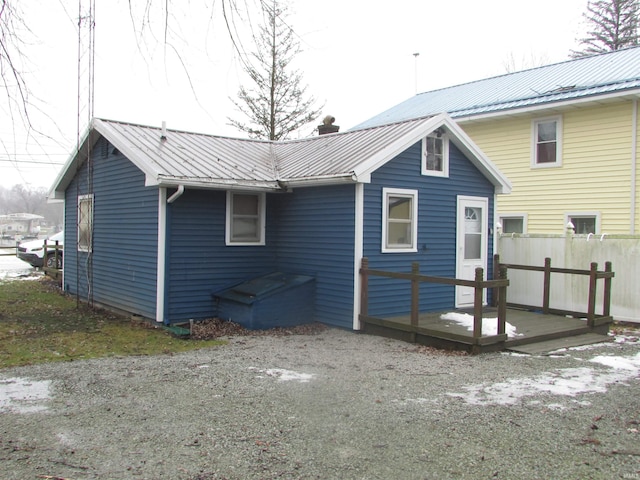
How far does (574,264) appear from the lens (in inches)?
468

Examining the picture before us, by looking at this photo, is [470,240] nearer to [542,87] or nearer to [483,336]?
[483,336]

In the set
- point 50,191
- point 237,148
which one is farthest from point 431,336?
point 50,191

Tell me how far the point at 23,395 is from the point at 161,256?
4.54m

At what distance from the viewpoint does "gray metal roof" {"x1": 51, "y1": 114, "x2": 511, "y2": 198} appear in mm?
9961

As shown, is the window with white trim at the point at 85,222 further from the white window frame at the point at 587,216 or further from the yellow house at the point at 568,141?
the white window frame at the point at 587,216

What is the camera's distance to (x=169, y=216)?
405 inches

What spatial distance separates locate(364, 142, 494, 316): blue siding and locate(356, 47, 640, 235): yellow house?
3.89 metres

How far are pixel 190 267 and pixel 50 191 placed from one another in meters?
6.57

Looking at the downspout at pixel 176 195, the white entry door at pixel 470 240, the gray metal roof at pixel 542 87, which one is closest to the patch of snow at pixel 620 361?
the white entry door at pixel 470 240

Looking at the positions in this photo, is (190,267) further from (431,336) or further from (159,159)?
(431,336)

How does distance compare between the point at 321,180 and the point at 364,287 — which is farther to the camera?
the point at 321,180

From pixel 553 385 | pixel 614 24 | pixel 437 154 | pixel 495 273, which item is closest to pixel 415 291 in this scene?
pixel 553 385

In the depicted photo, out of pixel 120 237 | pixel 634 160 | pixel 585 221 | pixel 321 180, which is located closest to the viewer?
pixel 321 180

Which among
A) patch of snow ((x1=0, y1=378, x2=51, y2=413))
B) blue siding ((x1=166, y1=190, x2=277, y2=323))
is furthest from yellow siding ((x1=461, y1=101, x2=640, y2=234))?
patch of snow ((x1=0, y1=378, x2=51, y2=413))
